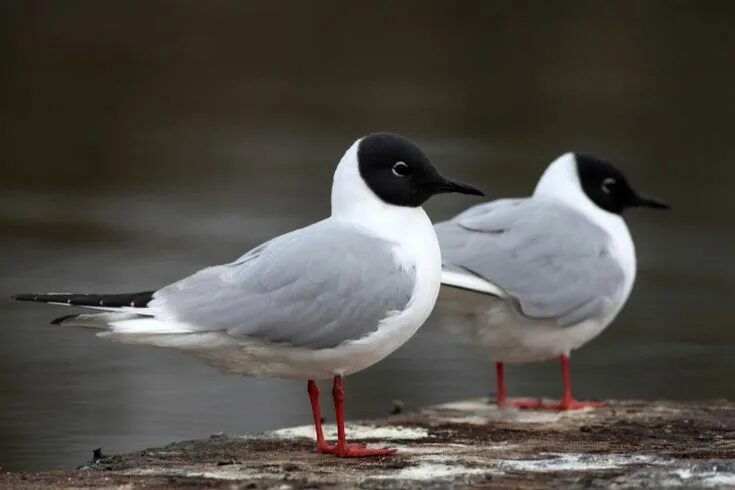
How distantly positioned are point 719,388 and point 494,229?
2.20 metres

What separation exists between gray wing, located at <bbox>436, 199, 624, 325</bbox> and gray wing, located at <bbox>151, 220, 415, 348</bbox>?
4.68 ft

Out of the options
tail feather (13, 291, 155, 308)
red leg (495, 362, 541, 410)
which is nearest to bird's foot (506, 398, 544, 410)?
red leg (495, 362, 541, 410)

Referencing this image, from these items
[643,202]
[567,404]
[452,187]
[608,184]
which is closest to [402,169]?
[452,187]

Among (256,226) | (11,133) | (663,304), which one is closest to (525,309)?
(663,304)

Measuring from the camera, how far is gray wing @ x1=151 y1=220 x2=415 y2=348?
245 inches

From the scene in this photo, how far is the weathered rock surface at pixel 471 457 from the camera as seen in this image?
5.75 metres

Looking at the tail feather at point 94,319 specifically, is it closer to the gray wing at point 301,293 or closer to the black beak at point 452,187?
the gray wing at point 301,293

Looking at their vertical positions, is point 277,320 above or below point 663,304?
below

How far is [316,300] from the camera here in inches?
249

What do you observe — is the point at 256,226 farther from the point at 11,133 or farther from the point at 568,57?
the point at 568,57

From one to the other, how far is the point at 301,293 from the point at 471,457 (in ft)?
2.85

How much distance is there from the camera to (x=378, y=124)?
16.7 metres

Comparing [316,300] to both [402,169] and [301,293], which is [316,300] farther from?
[402,169]

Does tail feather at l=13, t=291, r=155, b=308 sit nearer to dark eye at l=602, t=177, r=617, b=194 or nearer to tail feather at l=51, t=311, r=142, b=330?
tail feather at l=51, t=311, r=142, b=330
